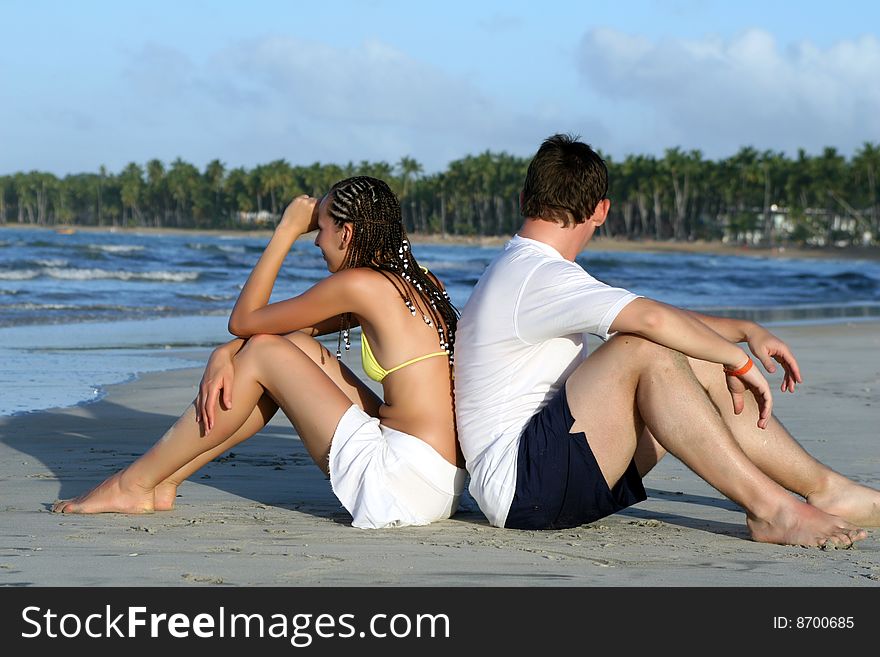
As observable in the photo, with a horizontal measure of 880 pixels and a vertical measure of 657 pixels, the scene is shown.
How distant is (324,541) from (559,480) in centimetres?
77

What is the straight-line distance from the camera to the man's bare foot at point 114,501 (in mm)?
4195

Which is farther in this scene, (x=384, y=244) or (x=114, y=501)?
(x=114, y=501)

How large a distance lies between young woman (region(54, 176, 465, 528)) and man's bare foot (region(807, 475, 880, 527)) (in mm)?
1193

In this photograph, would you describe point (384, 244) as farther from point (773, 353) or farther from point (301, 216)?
point (773, 353)

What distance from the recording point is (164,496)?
14.0 ft

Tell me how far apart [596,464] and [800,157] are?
331 ft

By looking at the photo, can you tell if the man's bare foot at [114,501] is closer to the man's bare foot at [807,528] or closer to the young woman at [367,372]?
the young woman at [367,372]

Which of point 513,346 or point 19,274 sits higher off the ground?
point 513,346

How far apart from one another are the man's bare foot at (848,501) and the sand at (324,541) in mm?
69

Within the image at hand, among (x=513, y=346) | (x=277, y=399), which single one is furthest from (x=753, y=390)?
(x=277, y=399)

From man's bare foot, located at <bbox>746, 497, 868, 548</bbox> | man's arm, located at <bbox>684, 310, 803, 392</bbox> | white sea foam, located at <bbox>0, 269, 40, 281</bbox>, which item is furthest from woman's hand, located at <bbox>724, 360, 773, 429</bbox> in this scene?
white sea foam, located at <bbox>0, 269, 40, 281</bbox>

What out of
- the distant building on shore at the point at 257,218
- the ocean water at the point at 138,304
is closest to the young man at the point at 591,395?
the ocean water at the point at 138,304
